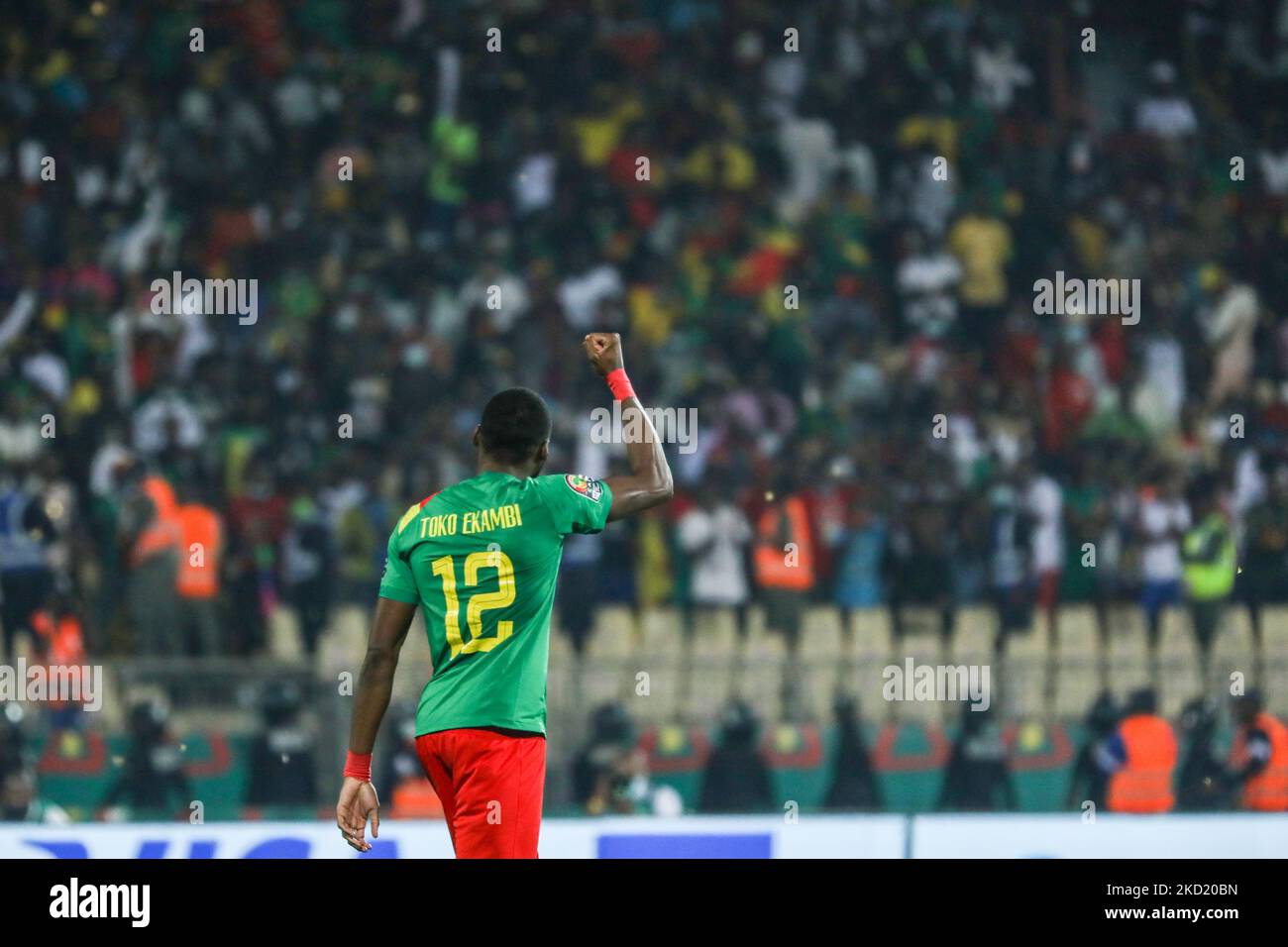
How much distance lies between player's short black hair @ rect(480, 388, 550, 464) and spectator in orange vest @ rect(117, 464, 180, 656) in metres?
6.53

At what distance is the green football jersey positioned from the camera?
4.67 m

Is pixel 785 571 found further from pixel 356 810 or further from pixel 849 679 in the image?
pixel 356 810

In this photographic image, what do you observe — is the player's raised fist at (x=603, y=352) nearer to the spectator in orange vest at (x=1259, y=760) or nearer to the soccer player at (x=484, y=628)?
the soccer player at (x=484, y=628)

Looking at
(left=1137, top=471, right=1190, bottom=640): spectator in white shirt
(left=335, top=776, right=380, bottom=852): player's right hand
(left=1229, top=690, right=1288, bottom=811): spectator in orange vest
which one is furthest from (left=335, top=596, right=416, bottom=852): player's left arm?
(left=1137, top=471, right=1190, bottom=640): spectator in white shirt

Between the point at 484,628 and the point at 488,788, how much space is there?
1.17 feet

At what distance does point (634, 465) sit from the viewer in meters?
4.83

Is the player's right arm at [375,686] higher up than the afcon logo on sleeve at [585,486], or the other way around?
the afcon logo on sleeve at [585,486]

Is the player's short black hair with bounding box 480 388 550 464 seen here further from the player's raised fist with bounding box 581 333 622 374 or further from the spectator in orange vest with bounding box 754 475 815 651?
the spectator in orange vest with bounding box 754 475 815 651

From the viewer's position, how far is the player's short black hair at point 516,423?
470 centimetres

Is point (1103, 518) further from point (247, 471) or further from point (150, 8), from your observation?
point (150, 8)

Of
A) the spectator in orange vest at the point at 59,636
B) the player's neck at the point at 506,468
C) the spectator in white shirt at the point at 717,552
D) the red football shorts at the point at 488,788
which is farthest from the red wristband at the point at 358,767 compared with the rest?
the spectator in white shirt at the point at 717,552

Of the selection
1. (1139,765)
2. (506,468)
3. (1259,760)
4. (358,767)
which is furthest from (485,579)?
(1259,760)

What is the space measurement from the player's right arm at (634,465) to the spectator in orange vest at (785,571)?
6303 mm
